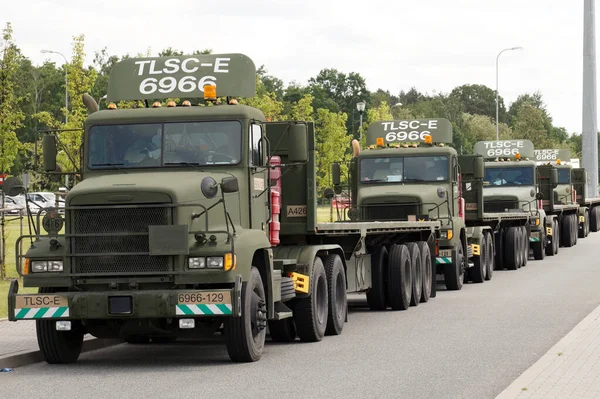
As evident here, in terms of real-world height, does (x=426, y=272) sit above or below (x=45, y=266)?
below

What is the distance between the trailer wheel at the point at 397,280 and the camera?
19.9 metres

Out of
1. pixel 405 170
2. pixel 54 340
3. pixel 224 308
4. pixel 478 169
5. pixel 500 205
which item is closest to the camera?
pixel 224 308

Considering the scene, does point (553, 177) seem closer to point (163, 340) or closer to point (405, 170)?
point (405, 170)

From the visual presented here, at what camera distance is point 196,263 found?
1249 centimetres

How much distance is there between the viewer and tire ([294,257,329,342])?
49.5 feet

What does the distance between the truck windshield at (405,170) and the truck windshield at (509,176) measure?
408 inches

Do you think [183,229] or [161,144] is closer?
[183,229]

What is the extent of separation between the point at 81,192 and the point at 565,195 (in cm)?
3469

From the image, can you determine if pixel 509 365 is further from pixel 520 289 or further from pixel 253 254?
pixel 520 289

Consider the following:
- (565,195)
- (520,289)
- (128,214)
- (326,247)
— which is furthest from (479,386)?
(565,195)

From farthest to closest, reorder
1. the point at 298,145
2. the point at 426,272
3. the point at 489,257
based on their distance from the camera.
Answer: the point at 489,257 < the point at 426,272 < the point at 298,145

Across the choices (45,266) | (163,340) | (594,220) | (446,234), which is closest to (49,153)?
(45,266)

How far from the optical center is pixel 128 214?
12.7 m

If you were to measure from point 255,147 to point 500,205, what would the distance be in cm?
2121
